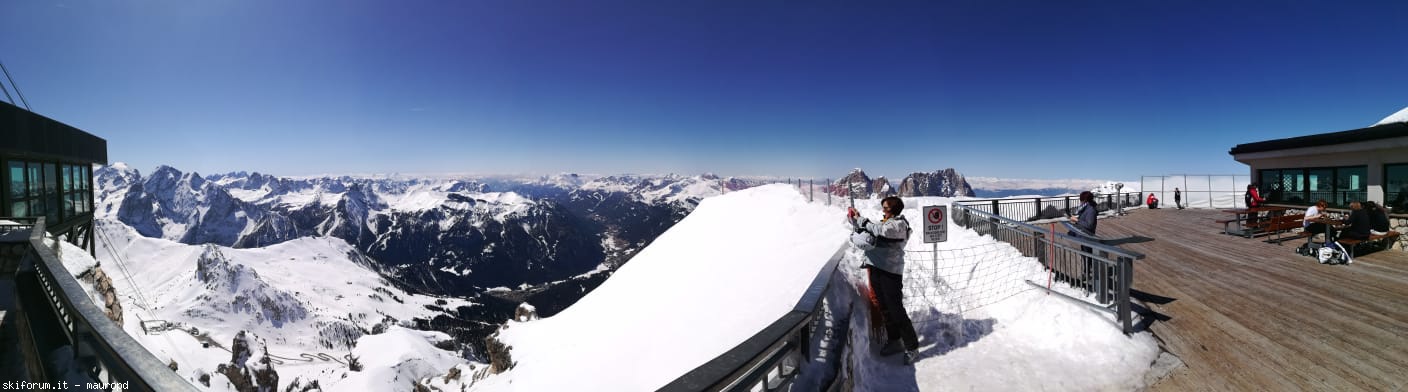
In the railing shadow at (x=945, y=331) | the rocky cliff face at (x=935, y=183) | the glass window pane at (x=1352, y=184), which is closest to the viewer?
the railing shadow at (x=945, y=331)

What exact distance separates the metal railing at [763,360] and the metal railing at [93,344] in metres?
1.98

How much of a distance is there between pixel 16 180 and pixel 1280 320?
29.7 meters

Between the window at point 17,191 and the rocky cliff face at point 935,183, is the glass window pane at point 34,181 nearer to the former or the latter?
the window at point 17,191

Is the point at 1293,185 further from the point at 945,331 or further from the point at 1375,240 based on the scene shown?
the point at 945,331

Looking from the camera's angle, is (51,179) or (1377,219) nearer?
(1377,219)

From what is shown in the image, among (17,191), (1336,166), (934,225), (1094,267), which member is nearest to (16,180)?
(17,191)

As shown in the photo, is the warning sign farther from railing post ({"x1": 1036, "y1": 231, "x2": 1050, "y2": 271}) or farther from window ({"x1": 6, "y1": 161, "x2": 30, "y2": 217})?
window ({"x1": 6, "y1": 161, "x2": 30, "y2": 217})

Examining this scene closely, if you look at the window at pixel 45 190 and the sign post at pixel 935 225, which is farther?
the window at pixel 45 190

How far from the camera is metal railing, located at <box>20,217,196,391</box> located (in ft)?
6.24

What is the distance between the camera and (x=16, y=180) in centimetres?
1415

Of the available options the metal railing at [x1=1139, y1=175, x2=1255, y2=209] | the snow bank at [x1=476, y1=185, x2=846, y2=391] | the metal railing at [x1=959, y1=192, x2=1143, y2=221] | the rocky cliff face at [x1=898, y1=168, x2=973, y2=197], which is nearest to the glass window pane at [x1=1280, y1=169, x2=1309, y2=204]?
the metal railing at [x1=959, y1=192, x2=1143, y2=221]

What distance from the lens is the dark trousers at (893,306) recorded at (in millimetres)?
4742

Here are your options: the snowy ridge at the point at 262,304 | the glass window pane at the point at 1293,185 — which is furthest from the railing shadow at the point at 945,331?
the snowy ridge at the point at 262,304

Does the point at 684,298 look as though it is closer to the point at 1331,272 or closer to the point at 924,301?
the point at 924,301
